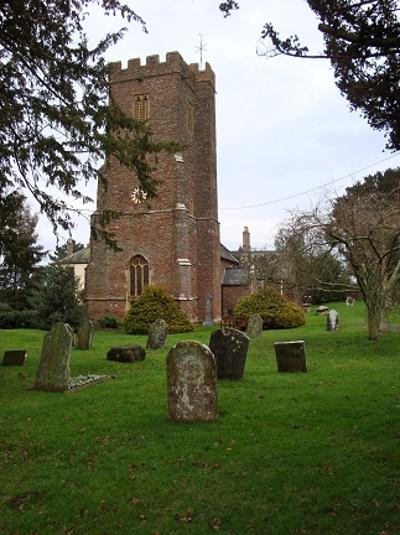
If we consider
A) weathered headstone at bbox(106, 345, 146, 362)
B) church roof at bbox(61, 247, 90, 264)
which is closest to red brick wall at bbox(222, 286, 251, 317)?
church roof at bbox(61, 247, 90, 264)

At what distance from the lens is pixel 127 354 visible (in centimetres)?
1412

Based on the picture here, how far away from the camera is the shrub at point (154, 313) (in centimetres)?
2667

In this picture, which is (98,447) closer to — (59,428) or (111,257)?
(59,428)

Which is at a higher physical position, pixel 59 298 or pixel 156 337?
pixel 59 298

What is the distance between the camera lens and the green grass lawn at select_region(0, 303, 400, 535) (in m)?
4.55

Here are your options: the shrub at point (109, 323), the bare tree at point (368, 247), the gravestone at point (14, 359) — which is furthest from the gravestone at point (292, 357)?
the shrub at point (109, 323)

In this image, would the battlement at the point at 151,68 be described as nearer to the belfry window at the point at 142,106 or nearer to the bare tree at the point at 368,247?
the belfry window at the point at 142,106

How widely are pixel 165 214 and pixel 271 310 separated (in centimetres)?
885

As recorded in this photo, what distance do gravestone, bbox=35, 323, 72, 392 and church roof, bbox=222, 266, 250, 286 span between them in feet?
95.6

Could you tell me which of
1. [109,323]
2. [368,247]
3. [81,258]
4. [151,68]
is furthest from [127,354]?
[81,258]

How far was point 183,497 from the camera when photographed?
5031 mm

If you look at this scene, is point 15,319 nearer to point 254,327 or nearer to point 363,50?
point 254,327

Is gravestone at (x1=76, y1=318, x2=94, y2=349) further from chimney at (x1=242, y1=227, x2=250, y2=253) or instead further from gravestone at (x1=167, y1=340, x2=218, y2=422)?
chimney at (x1=242, y1=227, x2=250, y2=253)

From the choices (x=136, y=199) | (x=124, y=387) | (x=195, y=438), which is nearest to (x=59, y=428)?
(x=195, y=438)
